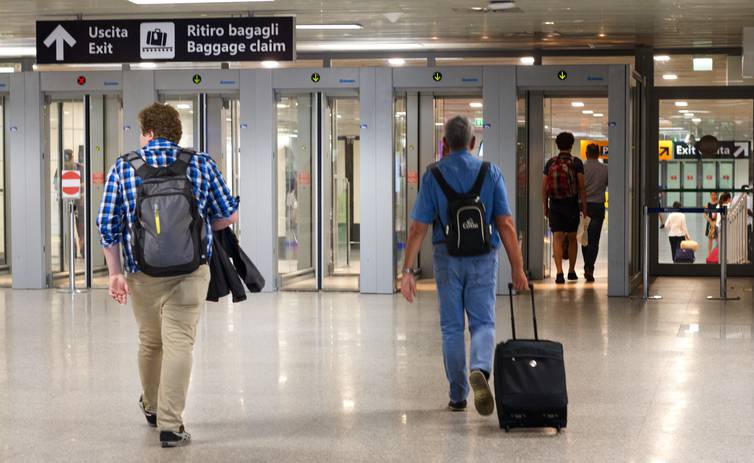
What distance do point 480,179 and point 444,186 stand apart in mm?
193

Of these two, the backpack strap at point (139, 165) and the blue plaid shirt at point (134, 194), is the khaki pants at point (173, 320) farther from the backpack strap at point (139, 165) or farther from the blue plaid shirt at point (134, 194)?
the backpack strap at point (139, 165)

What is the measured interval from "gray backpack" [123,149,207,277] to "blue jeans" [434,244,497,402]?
1.39 meters

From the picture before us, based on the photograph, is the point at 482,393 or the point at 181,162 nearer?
the point at 181,162

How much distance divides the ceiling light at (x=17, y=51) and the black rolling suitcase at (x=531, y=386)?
39.5ft

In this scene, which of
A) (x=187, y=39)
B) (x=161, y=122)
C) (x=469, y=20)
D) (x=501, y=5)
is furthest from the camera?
(x=469, y=20)

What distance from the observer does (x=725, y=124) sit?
53.8ft

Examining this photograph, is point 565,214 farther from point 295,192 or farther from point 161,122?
point 161,122

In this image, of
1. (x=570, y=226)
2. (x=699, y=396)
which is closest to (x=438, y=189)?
(x=699, y=396)

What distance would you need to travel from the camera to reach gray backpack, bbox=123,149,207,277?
5.59 metres

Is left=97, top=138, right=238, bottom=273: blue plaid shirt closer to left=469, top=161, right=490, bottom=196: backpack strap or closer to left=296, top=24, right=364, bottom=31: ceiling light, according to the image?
left=469, top=161, right=490, bottom=196: backpack strap

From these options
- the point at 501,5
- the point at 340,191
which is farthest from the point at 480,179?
the point at 340,191

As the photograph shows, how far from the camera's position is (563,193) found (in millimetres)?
14758

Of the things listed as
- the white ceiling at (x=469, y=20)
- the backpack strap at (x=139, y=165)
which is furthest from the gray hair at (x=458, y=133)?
the white ceiling at (x=469, y=20)

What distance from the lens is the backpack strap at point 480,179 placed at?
20.6 ft
